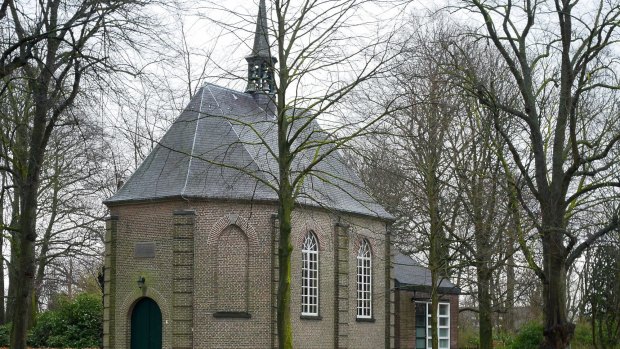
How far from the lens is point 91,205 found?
3797 cm

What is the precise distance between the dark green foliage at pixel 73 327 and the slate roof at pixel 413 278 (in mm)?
12761

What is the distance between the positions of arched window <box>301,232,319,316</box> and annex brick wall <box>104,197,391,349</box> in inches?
13.6

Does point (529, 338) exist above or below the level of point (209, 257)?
below

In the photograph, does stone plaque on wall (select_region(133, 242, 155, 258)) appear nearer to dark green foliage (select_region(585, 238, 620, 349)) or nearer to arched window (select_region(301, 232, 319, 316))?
arched window (select_region(301, 232, 319, 316))

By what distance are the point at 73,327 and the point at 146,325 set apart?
969 cm

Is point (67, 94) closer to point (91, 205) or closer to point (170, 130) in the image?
point (170, 130)

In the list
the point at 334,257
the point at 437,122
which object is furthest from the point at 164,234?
the point at 437,122

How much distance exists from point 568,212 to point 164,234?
1261 centimetres

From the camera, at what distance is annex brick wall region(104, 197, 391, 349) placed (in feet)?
90.3

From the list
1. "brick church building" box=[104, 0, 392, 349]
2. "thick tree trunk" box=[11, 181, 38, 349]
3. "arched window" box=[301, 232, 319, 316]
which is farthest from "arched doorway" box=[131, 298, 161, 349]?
"thick tree trunk" box=[11, 181, 38, 349]

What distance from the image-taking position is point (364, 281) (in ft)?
109

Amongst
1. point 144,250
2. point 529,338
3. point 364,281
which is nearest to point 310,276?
point 364,281

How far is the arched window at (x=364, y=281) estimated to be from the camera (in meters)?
32.9

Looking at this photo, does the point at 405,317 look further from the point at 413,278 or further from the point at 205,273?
the point at 205,273
